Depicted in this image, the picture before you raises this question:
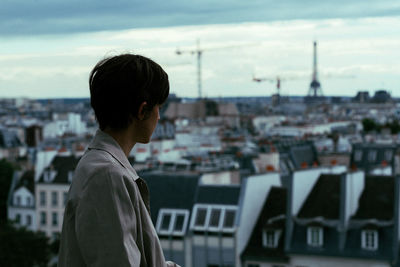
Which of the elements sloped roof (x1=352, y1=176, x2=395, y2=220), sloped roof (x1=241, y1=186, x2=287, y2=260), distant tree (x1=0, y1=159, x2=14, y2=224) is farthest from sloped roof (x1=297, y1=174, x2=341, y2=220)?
distant tree (x1=0, y1=159, x2=14, y2=224)

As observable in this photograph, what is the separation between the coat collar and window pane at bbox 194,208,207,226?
24638 mm

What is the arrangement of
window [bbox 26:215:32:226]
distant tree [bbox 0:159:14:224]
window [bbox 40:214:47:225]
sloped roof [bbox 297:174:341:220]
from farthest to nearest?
distant tree [bbox 0:159:14:224]
window [bbox 26:215:32:226]
window [bbox 40:214:47:225]
sloped roof [bbox 297:174:341:220]

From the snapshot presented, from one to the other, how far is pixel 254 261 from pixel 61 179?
65.2ft

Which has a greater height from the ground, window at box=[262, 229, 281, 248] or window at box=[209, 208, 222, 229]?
window at box=[209, 208, 222, 229]

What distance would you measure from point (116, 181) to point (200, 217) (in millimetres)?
24947

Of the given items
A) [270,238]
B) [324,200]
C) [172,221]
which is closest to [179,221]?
[172,221]

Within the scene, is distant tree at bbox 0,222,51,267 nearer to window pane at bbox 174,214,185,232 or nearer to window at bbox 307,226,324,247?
window pane at bbox 174,214,185,232

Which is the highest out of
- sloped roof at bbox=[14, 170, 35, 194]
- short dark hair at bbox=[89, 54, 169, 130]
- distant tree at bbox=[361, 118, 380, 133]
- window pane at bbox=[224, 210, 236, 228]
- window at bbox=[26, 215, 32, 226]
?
short dark hair at bbox=[89, 54, 169, 130]

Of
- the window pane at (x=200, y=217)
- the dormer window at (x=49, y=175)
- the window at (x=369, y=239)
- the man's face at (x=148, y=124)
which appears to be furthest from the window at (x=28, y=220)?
the man's face at (x=148, y=124)

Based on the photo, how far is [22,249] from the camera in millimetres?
31484

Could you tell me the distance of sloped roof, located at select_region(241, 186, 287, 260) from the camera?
998 inches

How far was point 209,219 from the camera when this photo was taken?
2673 centimetres

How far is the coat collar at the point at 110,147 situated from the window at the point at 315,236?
2326 centimetres

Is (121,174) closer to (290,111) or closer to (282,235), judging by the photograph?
(282,235)
